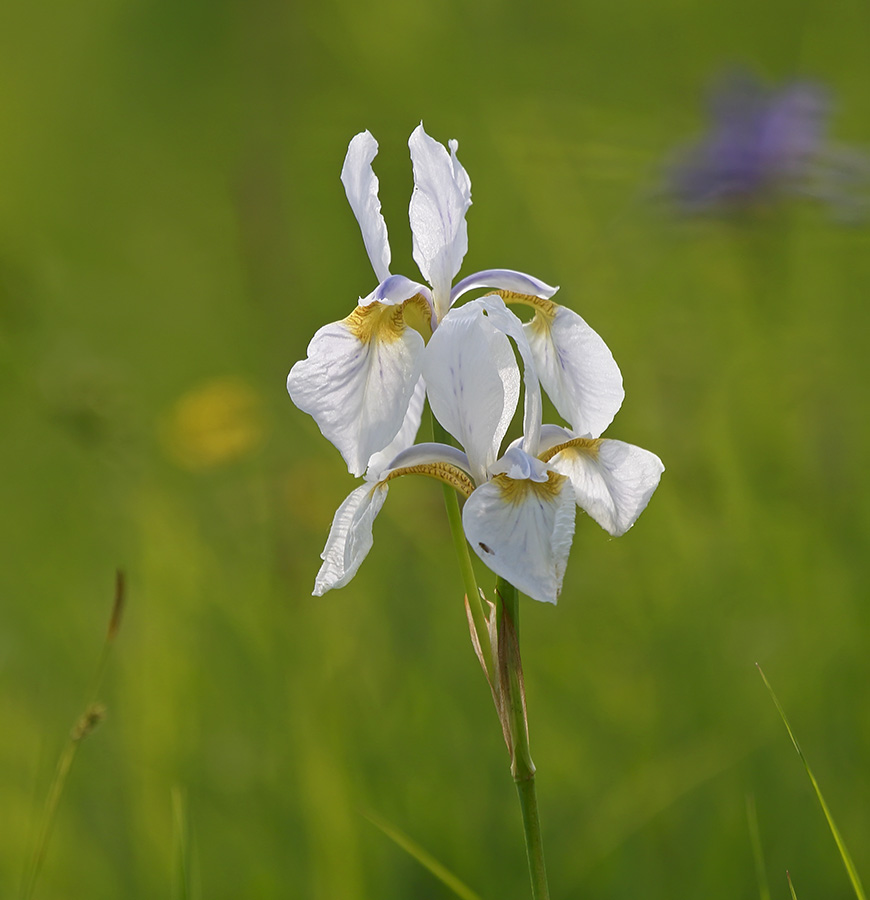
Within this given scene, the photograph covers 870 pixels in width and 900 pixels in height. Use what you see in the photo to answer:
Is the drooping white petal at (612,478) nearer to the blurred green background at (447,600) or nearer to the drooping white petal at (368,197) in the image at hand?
the drooping white petal at (368,197)

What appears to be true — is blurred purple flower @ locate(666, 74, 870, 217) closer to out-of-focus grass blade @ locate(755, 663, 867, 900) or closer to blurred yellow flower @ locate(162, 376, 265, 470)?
blurred yellow flower @ locate(162, 376, 265, 470)

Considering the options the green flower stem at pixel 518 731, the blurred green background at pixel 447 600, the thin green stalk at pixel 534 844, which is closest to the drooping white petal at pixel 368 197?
the green flower stem at pixel 518 731

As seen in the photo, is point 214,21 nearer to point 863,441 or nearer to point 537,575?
point 863,441

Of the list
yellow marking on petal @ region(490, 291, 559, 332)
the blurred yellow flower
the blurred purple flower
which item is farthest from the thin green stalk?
the blurred purple flower

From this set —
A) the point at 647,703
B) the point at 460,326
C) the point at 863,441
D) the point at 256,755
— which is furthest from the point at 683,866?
the point at 863,441

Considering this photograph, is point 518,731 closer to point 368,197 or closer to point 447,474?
point 447,474

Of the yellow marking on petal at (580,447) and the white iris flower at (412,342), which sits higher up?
the white iris flower at (412,342)
